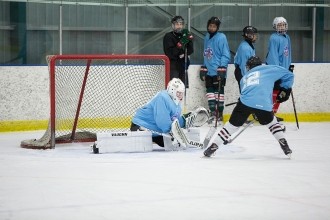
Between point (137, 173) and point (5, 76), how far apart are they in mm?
3222

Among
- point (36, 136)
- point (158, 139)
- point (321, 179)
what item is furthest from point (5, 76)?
point (321, 179)

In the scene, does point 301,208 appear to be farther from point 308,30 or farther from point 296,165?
point 308,30

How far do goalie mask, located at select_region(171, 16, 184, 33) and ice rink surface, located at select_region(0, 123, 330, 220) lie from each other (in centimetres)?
200

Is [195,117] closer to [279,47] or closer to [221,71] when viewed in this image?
[221,71]

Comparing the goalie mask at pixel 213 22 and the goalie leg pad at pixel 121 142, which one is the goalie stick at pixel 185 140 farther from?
the goalie mask at pixel 213 22

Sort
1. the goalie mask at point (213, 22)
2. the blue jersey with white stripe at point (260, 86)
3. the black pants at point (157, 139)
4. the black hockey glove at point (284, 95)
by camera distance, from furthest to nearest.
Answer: the goalie mask at point (213, 22) < the black hockey glove at point (284, 95) < the black pants at point (157, 139) < the blue jersey with white stripe at point (260, 86)

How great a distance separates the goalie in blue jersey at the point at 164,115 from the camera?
758 cm

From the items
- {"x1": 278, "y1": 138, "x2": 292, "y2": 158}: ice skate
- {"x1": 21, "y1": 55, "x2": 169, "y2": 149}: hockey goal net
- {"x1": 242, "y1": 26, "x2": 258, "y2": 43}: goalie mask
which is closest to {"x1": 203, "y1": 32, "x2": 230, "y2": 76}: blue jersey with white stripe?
{"x1": 242, "y1": 26, "x2": 258, "y2": 43}: goalie mask

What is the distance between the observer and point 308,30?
11.0 meters

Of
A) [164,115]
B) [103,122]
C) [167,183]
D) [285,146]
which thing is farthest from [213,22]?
[167,183]

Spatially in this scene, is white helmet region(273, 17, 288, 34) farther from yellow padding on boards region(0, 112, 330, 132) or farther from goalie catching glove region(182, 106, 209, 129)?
goalie catching glove region(182, 106, 209, 129)

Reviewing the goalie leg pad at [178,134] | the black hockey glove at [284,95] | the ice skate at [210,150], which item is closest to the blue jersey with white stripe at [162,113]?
the goalie leg pad at [178,134]

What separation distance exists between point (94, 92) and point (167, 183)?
3050mm

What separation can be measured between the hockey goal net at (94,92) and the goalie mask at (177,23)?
1.81ft
